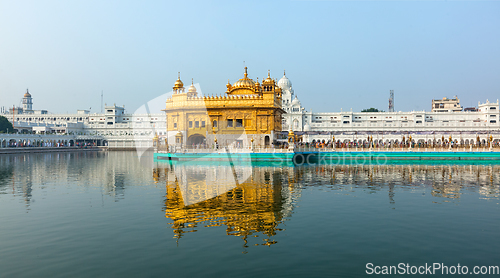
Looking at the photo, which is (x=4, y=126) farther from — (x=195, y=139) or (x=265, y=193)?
(x=265, y=193)

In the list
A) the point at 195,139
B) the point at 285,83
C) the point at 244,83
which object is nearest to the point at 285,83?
the point at 285,83

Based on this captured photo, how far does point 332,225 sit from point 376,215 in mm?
2597

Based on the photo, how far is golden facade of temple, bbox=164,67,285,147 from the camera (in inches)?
1935

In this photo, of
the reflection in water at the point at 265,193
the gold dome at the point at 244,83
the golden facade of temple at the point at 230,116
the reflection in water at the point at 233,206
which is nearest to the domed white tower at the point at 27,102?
the golden facade of temple at the point at 230,116

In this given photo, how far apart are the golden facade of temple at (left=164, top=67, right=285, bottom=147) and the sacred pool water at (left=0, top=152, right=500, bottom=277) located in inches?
1070

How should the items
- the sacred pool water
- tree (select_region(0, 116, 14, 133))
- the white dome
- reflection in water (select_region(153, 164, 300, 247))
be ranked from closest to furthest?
the sacred pool water, reflection in water (select_region(153, 164, 300, 247)), tree (select_region(0, 116, 14, 133)), the white dome

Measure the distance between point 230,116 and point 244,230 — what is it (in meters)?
38.2

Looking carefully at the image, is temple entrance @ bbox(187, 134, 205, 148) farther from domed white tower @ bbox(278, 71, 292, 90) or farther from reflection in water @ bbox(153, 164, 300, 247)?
domed white tower @ bbox(278, 71, 292, 90)

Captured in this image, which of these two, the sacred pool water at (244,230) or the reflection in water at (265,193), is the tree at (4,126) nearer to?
the sacred pool water at (244,230)

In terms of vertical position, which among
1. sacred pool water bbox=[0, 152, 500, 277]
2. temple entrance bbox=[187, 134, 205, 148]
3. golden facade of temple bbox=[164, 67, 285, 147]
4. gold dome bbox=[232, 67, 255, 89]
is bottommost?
sacred pool water bbox=[0, 152, 500, 277]

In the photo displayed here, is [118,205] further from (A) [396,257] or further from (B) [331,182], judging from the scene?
(B) [331,182]

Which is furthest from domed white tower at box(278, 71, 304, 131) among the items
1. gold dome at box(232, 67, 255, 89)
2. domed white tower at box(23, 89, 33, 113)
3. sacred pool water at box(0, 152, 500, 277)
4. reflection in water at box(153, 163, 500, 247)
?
domed white tower at box(23, 89, 33, 113)

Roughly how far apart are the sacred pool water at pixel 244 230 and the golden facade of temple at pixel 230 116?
2717 centimetres

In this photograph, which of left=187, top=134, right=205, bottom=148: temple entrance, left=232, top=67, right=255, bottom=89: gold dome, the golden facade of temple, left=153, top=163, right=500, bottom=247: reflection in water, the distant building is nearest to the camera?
left=153, top=163, right=500, bottom=247: reflection in water
